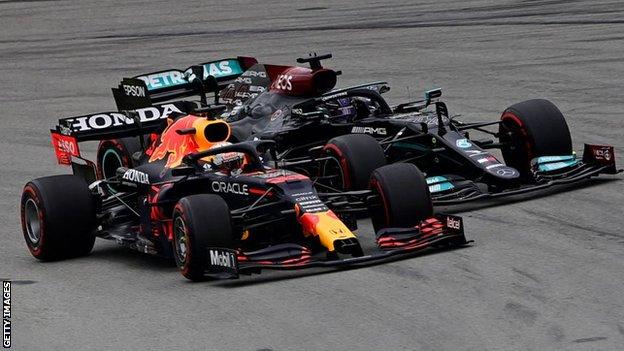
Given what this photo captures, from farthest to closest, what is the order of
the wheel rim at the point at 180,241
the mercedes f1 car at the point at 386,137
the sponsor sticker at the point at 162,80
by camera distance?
the sponsor sticker at the point at 162,80 < the mercedes f1 car at the point at 386,137 < the wheel rim at the point at 180,241

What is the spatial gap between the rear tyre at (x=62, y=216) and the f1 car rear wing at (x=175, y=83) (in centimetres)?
229

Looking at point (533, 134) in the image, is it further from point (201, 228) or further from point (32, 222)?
point (32, 222)

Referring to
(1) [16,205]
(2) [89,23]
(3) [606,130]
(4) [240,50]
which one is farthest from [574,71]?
(2) [89,23]

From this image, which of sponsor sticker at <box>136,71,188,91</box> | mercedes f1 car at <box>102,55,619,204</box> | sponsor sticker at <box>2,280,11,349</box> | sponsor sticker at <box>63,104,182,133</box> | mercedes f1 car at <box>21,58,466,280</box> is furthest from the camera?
sponsor sticker at <box>136,71,188,91</box>

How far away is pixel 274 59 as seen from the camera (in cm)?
2811

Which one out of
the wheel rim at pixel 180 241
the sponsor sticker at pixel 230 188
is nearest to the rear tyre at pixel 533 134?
the sponsor sticker at pixel 230 188

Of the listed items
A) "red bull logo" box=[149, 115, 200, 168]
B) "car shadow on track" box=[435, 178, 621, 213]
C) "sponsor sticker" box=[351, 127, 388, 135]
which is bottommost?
"car shadow on track" box=[435, 178, 621, 213]

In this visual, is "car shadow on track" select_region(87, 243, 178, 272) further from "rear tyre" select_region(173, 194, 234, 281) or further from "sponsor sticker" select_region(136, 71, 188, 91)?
"sponsor sticker" select_region(136, 71, 188, 91)

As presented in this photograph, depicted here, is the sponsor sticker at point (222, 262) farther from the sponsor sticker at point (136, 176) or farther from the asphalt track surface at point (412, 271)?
the sponsor sticker at point (136, 176)

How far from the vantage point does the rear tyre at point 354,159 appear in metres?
14.6

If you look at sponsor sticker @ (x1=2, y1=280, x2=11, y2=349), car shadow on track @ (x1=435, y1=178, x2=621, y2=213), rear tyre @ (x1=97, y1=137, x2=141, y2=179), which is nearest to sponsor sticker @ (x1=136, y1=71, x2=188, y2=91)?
rear tyre @ (x1=97, y1=137, x2=141, y2=179)

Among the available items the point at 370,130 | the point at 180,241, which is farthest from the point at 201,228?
the point at 370,130

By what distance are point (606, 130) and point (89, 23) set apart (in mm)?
21001

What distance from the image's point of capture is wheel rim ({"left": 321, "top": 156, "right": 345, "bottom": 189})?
48.8 ft
